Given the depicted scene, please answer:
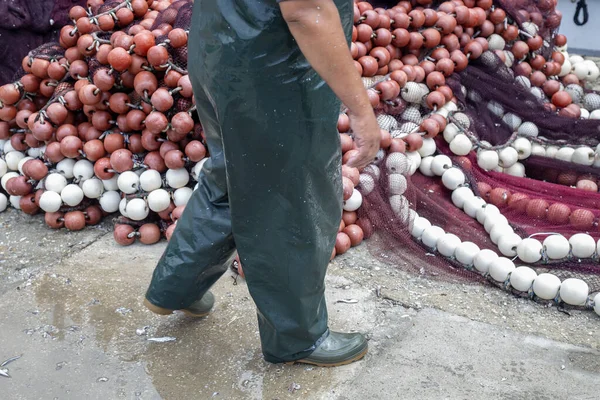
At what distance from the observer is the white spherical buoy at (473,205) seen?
11.6 feet

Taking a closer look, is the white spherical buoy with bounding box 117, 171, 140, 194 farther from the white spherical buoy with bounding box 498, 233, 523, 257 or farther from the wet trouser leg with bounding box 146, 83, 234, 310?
the white spherical buoy with bounding box 498, 233, 523, 257

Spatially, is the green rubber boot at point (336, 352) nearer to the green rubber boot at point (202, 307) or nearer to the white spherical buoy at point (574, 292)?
the green rubber boot at point (202, 307)

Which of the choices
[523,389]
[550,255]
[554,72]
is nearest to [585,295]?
[550,255]

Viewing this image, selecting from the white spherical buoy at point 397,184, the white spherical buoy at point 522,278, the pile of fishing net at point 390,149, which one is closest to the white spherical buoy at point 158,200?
the pile of fishing net at point 390,149

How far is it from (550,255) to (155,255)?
199 centimetres

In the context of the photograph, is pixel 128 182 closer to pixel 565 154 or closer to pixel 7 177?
pixel 7 177

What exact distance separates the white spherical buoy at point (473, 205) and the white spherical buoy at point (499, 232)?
0.23m

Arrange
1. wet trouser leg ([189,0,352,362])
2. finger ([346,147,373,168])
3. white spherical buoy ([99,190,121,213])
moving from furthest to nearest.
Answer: white spherical buoy ([99,190,121,213])
finger ([346,147,373,168])
wet trouser leg ([189,0,352,362])

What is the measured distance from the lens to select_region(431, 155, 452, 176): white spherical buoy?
375 cm

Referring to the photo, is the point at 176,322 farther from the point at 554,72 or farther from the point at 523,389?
the point at 554,72

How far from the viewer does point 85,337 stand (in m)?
2.65

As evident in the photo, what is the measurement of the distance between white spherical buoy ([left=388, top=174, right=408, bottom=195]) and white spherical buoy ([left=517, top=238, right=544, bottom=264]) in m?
0.68

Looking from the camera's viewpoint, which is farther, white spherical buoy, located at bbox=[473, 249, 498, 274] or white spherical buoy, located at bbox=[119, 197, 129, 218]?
white spherical buoy, located at bbox=[119, 197, 129, 218]

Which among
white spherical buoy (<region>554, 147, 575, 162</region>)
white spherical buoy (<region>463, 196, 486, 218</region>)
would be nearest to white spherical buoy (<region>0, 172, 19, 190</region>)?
white spherical buoy (<region>463, 196, 486, 218</region>)
